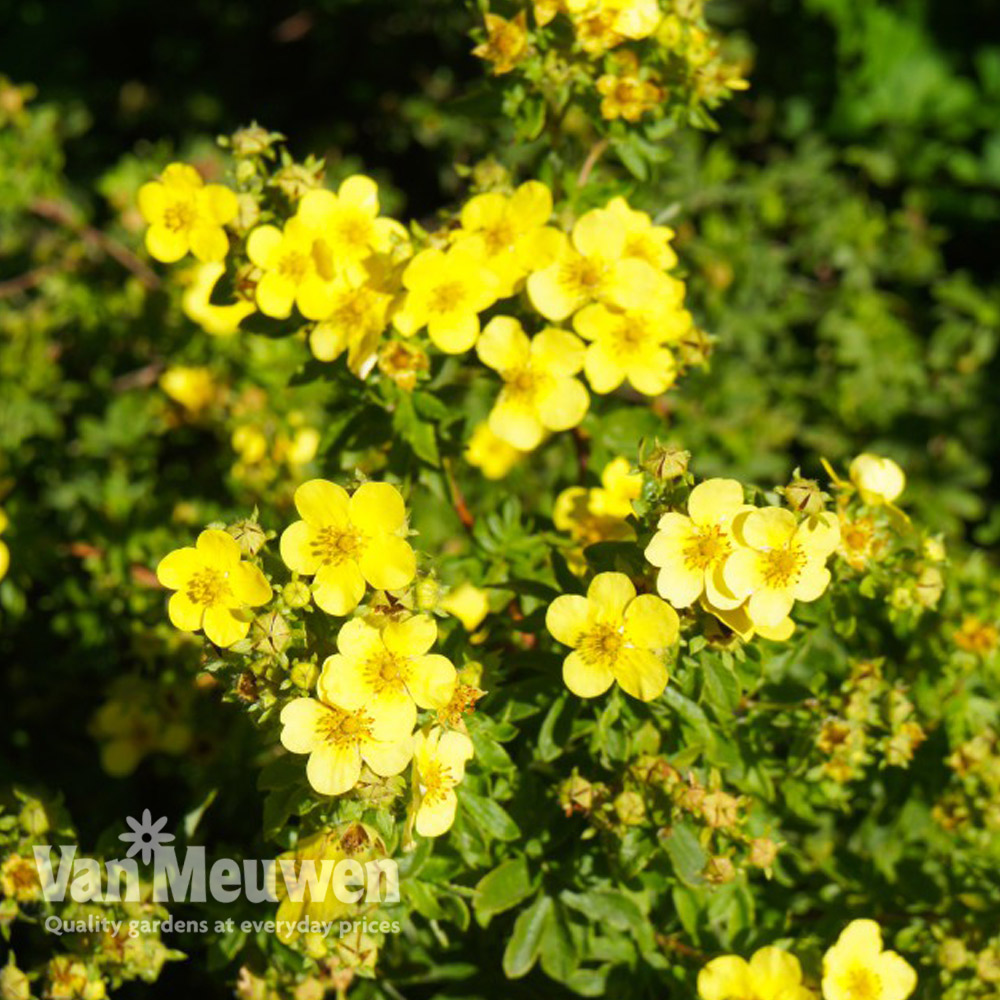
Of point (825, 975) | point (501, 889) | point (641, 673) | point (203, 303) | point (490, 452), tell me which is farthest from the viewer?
point (203, 303)

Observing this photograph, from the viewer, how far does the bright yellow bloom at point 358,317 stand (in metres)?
1.86

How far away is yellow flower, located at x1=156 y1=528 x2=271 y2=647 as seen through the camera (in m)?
1.51

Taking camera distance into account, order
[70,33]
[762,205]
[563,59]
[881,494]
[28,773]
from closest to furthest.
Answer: [881,494] < [563,59] < [28,773] < [762,205] < [70,33]

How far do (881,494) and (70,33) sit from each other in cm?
407

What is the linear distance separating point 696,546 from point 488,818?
57 centimetres

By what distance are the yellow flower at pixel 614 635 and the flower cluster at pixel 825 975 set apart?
51 cm

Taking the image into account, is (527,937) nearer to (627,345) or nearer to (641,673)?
(641,673)

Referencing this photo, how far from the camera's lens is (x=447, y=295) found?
1823 millimetres

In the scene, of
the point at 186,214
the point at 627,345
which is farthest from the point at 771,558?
the point at 186,214

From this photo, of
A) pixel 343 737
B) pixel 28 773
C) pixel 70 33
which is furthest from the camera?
pixel 70 33

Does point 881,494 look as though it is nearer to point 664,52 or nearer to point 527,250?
point 527,250

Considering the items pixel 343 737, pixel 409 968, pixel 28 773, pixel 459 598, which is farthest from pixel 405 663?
pixel 28 773

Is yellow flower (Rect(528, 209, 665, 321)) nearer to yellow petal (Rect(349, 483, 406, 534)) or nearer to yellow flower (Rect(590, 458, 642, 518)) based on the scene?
yellow flower (Rect(590, 458, 642, 518))

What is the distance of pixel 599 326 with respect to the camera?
1894mm
